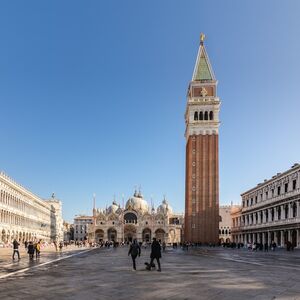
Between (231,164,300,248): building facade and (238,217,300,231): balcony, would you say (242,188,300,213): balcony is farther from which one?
(238,217,300,231): balcony

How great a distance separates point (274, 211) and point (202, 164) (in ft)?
96.6

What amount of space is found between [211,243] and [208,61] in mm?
47038

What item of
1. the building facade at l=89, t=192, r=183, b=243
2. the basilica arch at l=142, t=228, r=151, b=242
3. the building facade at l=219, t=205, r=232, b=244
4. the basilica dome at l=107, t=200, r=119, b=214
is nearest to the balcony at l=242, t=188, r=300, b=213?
the building facade at l=219, t=205, r=232, b=244

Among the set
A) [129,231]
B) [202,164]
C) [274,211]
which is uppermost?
[202,164]

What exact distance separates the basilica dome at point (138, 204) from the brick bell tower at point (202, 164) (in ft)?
185

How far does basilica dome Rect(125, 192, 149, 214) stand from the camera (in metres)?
156

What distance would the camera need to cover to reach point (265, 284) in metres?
14.3

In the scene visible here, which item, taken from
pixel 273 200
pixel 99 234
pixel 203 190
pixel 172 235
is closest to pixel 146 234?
pixel 172 235

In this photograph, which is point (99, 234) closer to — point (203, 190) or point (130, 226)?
point (130, 226)

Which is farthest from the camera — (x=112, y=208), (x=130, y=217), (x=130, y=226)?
(x=112, y=208)

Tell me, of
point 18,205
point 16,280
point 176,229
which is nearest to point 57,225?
point 176,229

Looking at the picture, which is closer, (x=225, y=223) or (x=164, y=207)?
(x=225, y=223)

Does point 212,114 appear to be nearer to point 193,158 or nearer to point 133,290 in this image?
point 193,158

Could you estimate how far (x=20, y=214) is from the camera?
9738cm
